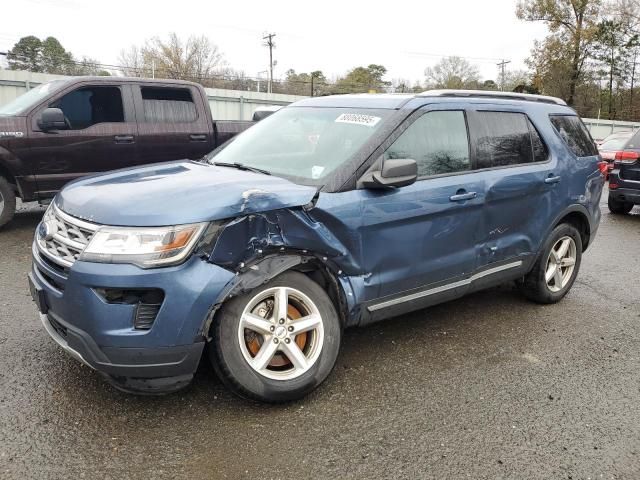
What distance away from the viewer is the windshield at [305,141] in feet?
11.2

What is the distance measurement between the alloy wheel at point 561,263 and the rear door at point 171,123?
5.14 metres

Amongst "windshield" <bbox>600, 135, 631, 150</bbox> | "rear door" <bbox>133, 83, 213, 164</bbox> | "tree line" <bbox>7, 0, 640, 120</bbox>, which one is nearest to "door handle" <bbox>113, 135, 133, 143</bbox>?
"rear door" <bbox>133, 83, 213, 164</bbox>

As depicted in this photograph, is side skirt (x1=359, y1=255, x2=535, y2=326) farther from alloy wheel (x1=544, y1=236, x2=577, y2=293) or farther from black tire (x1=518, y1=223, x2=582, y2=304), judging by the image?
alloy wheel (x1=544, y1=236, x2=577, y2=293)

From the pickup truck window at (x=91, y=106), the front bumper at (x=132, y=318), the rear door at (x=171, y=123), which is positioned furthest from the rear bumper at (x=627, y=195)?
the front bumper at (x=132, y=318)

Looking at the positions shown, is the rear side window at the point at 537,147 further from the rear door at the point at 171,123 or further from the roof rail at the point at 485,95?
the rear door at the point at 171,123

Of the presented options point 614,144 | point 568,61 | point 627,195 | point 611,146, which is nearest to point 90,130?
point 627,195

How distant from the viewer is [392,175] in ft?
10.5

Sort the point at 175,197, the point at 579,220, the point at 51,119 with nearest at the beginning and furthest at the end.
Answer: the point at 175,197, the point at 579,220, the point at 51,119

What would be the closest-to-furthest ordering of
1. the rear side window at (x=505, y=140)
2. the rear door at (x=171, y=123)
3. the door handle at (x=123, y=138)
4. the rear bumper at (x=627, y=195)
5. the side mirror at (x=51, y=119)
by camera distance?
the rear side window at (x=505, y=140), the side mirror at (x=51, y=119), the door handle at (x=123, y=138), the rear door at (x=171, y=123), the rear bumper at (x=627, y=195)

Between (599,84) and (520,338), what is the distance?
5089cm

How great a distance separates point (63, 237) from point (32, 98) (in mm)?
5145

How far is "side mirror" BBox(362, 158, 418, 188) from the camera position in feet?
10.5

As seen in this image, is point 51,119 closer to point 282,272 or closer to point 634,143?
point 282,272

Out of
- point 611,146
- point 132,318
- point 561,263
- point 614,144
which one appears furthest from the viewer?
point 614,144
